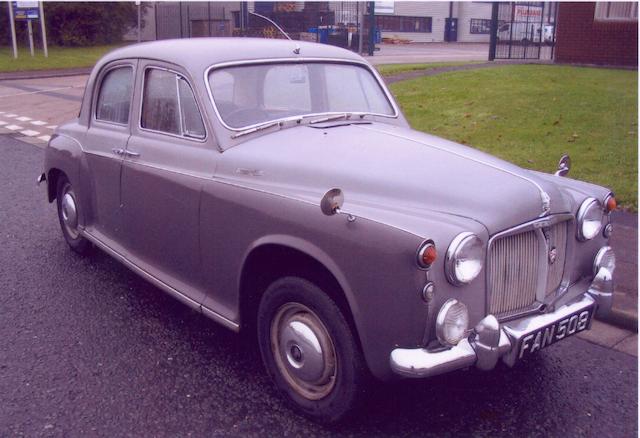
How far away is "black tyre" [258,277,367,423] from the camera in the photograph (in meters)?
3.06

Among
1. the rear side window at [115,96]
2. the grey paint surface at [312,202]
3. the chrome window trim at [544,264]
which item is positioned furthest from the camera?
the rear side window at [115,96]

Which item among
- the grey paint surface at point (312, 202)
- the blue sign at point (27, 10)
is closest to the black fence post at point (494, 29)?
the grey paint surface at point (312, 202)

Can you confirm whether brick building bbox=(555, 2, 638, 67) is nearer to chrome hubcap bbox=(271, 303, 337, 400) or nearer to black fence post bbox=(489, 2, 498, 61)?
black fence post bbox=(489, 2, 498, 61)

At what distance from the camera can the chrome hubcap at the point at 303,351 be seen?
3188mm

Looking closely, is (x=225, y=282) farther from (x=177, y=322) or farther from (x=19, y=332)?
(x=19, y=332)

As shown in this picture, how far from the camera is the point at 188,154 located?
396 centimetres

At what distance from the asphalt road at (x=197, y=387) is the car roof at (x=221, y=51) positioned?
170cm

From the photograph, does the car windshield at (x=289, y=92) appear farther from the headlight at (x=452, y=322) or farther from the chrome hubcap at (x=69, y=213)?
the chrome hubcap at (x=69, y=213)

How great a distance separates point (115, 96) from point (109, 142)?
0.40 meters

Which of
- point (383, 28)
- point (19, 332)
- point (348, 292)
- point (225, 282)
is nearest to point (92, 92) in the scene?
point (19, 332)

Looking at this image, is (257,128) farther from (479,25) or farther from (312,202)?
(479,25)

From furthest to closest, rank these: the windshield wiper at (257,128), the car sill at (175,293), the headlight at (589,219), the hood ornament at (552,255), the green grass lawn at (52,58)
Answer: the green grass lawn at (52,58) → the windshield wiper at (257,128) → the car sill at (175,293) → the headlight at (589,219) → the hood ornament at (552,255)

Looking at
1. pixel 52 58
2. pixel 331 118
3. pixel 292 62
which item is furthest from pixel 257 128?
pixel 52 58

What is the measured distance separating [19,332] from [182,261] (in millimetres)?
1257
